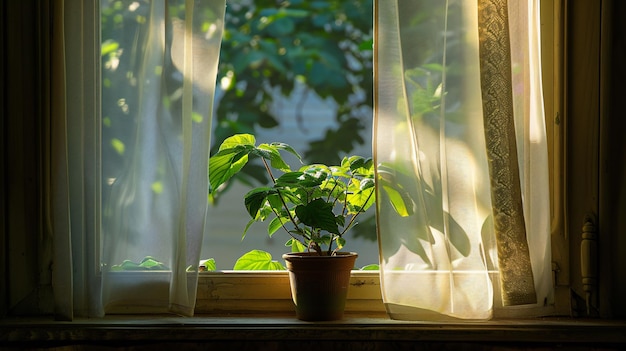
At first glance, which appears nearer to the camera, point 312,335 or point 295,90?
point 312,335

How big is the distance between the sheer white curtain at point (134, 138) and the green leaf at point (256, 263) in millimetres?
230

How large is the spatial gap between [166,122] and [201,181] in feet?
0.50

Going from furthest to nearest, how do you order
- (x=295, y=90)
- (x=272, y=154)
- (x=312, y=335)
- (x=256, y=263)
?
(x=295, y=90)
(x=256, y=263)
(x=272, y=154)
(x=312, y=335)

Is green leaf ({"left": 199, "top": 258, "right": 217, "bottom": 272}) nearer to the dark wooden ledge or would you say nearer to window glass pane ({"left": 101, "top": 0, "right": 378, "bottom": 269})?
window glass pane ({"left": 101, "top": 0, "right": 378, "bottom": 269})

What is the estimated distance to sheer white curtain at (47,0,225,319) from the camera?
1460 millimetres

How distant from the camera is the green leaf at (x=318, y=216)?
4.77ft

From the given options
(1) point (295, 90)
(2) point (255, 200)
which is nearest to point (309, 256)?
(2) point (255, 200)

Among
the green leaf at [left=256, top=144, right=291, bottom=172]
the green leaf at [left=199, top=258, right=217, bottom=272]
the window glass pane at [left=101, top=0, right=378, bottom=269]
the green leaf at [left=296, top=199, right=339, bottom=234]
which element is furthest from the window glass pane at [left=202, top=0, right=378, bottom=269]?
the green leaf at [left=296, top=199, right=339, bottom=234]

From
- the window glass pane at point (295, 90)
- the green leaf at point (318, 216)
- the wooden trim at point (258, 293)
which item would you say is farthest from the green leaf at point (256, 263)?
the green leaf at point (318, 216)

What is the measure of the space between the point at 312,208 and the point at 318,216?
24 millimetres

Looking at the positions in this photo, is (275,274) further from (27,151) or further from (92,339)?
(27,151)

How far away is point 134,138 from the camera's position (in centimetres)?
149

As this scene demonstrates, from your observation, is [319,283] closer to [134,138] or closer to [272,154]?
[272,154]

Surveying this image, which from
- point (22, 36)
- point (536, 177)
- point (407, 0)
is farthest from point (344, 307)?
point (22, 36)
